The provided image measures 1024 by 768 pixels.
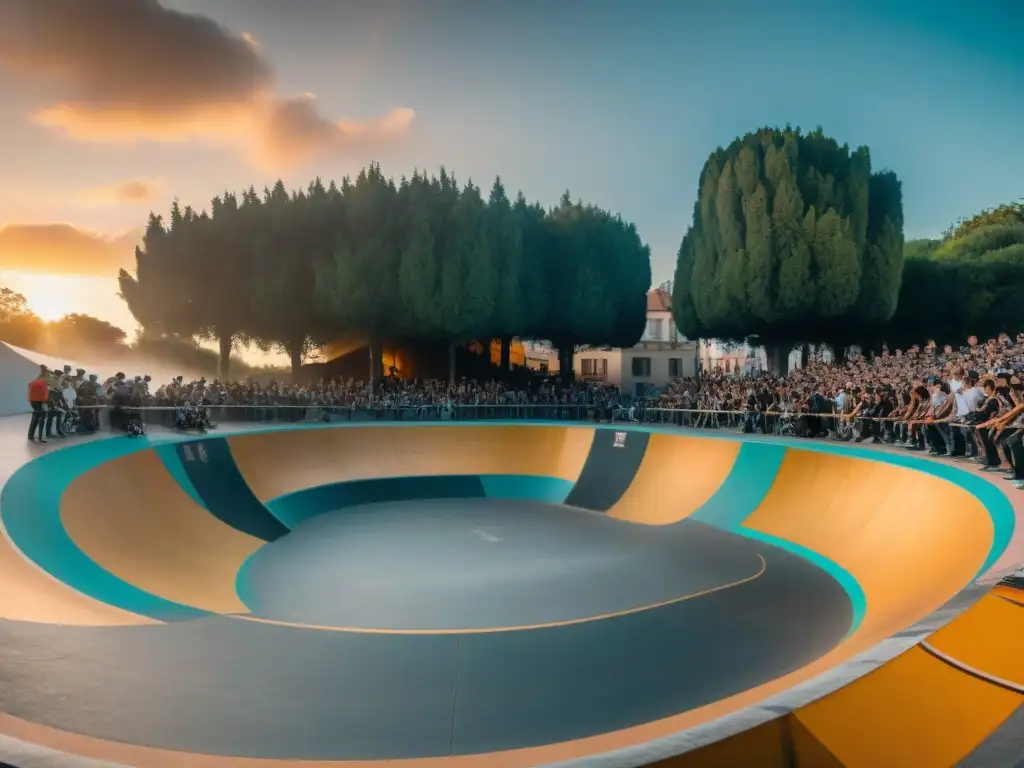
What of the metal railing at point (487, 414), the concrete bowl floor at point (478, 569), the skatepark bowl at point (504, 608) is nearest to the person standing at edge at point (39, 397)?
the skatepark bowl at point (504, 608)

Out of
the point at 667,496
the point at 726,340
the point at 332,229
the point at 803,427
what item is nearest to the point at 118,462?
the point at 667,496

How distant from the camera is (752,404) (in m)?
21.1

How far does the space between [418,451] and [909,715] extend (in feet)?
61.3

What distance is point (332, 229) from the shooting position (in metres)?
35.7

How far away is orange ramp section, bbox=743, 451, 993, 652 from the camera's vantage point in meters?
7.64

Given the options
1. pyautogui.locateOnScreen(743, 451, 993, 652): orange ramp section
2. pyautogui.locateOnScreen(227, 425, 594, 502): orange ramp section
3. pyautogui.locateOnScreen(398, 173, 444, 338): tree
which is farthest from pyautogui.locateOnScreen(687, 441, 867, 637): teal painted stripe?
pyautogui.locateOnScreen(398, 173, 444, 338): tree

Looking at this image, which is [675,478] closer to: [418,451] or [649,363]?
[418,451]

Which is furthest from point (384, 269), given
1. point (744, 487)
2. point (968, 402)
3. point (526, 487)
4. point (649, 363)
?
point (649, 363)

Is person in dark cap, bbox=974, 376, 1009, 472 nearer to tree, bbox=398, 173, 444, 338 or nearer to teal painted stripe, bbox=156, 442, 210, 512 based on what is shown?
teal painted stripe, bbox=156, 442, 210, 512

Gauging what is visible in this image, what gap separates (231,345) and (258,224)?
7.31 metres

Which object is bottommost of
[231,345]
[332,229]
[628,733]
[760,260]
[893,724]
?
[628,733]

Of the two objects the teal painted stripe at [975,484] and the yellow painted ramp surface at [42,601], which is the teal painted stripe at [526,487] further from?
the yellow painted ramp surface at [42,601]

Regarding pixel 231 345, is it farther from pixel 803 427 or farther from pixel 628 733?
pixel 628 733

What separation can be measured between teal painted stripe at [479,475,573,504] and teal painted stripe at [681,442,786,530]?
4692 mm
